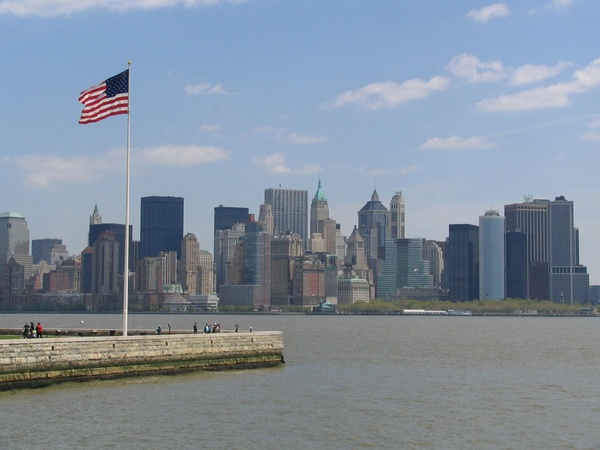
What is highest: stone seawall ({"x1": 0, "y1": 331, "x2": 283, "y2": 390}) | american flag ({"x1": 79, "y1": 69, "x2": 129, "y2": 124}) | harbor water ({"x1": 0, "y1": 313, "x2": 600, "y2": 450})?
american flag ({"x1": 79, "y1": 69, "x2": 129, "y2": 124})

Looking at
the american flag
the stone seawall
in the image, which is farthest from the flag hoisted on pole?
the stone seawall

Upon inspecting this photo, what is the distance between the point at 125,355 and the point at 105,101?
44.5ft

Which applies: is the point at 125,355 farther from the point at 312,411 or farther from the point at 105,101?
the point at 105,101

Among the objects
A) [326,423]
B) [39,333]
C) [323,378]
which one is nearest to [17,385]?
[39,333]

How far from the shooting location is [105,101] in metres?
57.2

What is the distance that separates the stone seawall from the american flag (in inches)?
471

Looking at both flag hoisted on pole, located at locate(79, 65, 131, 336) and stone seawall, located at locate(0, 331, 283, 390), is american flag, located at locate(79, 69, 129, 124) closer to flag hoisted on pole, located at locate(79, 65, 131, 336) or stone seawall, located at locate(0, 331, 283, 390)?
flag hoisted on pole, located at locate(79, 65, 131, 336)

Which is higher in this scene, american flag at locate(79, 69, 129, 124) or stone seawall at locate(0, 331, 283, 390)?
american flag at locate(79, 69, 129, 124)

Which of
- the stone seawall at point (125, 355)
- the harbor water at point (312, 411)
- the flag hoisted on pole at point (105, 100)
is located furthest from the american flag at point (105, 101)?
the harbor water at point (312, 411)

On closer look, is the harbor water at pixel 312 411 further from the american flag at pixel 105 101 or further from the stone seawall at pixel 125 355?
the american flag at pixel 105 101

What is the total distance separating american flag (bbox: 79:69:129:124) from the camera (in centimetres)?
5706

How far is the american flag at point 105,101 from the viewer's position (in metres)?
57.1

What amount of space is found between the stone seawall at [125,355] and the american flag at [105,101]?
12.0 m

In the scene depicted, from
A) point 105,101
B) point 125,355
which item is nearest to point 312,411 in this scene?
point 125,355
